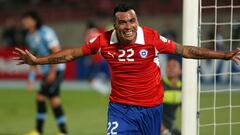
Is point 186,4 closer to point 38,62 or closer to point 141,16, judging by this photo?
point 38,62

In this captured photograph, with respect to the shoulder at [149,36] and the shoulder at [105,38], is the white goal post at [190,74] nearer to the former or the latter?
the shoulder at [149,36]

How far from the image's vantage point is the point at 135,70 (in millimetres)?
6934

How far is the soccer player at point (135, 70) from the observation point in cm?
689

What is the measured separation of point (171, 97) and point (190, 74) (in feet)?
7.84

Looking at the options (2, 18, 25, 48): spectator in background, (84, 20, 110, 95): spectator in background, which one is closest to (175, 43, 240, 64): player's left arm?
(84, 20, 110, 95): spectator in background

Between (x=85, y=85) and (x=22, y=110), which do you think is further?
(x=85, y=85)

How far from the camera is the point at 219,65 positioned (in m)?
15.4

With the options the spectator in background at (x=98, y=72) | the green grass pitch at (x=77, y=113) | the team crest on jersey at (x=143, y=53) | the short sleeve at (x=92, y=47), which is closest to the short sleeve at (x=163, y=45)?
the team crest on jersey at (x=143, y=53)

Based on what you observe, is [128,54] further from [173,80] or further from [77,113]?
[77,113]

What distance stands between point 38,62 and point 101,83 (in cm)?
1423

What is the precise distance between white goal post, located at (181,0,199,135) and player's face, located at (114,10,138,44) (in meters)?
1.28

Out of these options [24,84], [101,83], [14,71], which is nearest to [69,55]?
[101,83]

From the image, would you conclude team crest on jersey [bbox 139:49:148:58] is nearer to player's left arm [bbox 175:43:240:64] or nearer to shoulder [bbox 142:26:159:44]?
shoulder [bbox 142:26:159:44]

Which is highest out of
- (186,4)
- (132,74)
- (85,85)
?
(186,4)
